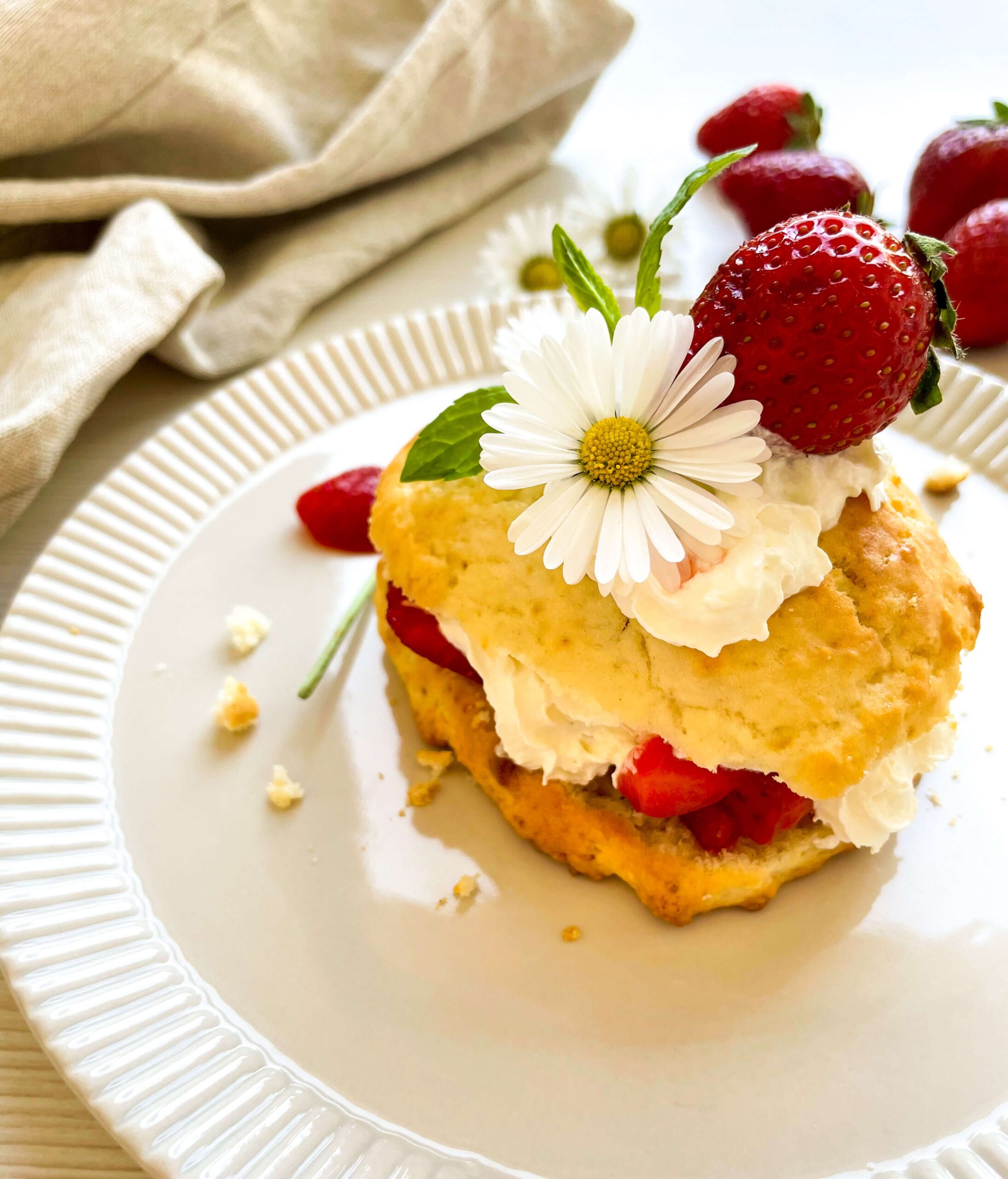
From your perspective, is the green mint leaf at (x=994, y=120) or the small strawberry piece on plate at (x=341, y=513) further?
the green mint leaf at (x=994, y=120)

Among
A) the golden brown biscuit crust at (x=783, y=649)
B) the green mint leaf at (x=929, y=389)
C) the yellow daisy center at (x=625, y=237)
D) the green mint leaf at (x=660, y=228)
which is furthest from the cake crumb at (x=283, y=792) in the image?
the yellow daisy center at (x=625, y=237)

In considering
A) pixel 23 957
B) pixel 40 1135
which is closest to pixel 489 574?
pixel 23 957

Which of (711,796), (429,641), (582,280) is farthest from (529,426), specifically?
(711,796)

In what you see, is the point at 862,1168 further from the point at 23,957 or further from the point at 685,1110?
the point at 23,957

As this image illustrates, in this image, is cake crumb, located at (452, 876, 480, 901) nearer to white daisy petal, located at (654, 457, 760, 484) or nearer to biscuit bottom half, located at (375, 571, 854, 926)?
biscuit bottom half, located at (375, 571, 854, 926)

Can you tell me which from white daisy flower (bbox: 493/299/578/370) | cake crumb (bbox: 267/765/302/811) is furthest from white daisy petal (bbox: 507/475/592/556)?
cake crumb (bbox: 267/765/302/811)

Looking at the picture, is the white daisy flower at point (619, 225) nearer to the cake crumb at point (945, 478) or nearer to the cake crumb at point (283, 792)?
the cake crumb at point (945, 478)
